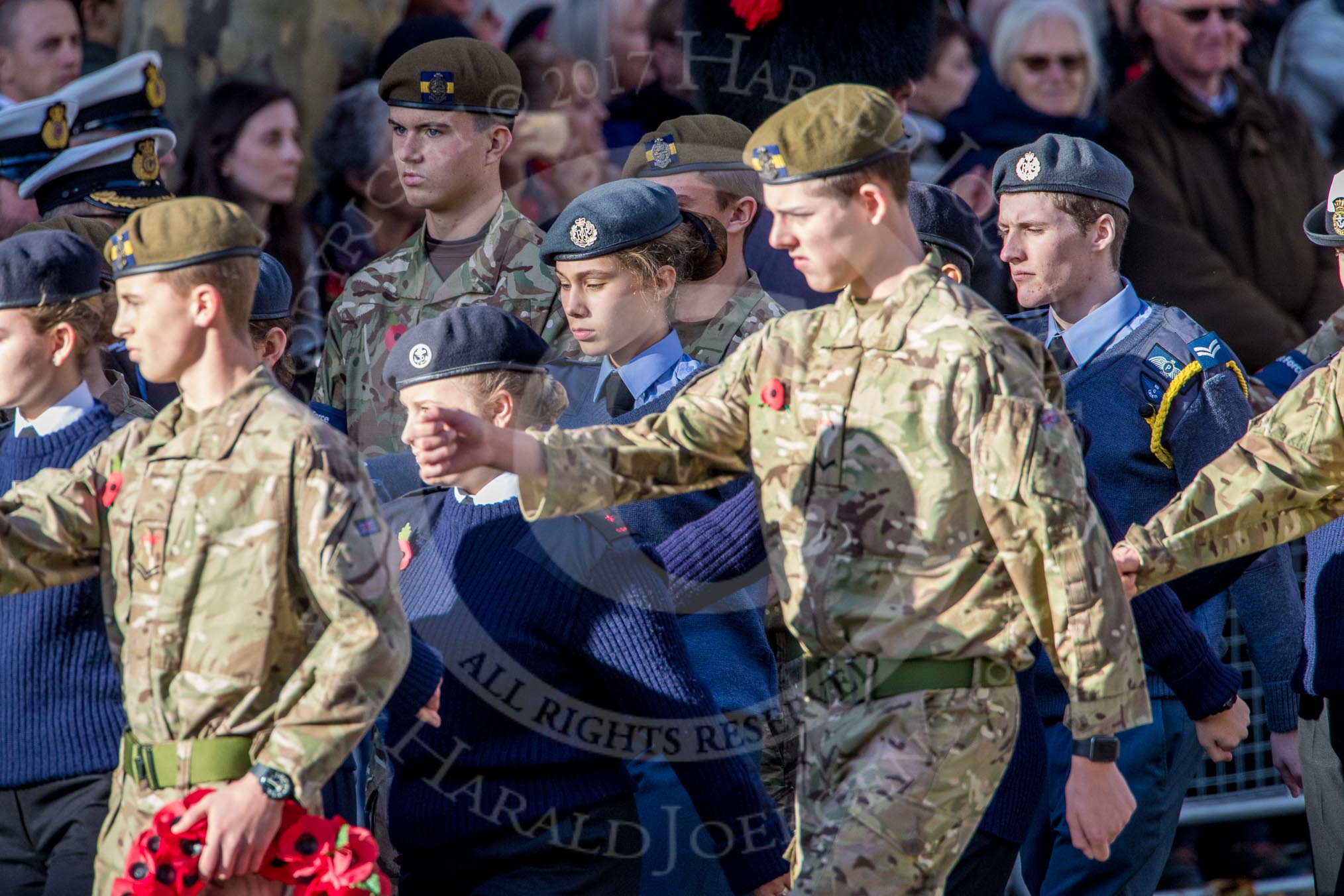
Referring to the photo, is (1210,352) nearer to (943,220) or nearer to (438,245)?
(943,220)

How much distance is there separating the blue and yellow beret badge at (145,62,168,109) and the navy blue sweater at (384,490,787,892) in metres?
3.03

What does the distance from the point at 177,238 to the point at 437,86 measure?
2269 millimetres

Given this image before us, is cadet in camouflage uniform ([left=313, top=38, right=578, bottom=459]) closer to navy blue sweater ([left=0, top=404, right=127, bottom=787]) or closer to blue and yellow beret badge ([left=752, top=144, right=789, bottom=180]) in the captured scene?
navy blue sweater ([left=0, top=404, right=127, bottom=787])

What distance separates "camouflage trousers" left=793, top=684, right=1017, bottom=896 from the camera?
→ 3123 mm

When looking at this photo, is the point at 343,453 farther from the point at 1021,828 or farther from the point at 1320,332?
the point at 1320,332

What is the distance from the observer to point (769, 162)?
3.27 metres

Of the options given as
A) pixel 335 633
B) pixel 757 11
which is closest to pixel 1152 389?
pixel 335 633

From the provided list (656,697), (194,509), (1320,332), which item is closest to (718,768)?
(656,697)

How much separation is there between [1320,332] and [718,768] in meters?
2.69

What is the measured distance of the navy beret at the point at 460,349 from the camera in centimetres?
377

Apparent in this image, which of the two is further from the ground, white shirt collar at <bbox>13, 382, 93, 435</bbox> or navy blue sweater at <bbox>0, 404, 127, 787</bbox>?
white shirt collar at <bbox>13, 382, 93, 435</bbox>

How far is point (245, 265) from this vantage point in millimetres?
3260

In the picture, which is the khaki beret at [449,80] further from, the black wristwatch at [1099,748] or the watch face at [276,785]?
the black wristwatch at [1099,748]

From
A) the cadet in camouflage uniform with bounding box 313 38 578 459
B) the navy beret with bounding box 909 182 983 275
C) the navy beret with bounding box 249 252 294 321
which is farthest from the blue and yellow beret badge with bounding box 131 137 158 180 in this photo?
the navy beret with bounding box 909 182 983 275
